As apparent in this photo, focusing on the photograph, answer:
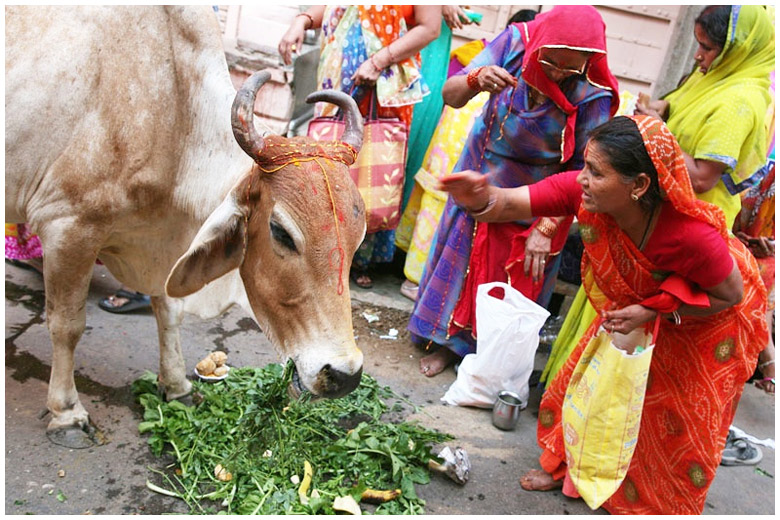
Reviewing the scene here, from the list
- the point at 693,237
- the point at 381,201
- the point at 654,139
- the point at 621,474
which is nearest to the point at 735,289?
the point at 693,237

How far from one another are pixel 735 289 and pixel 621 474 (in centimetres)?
95

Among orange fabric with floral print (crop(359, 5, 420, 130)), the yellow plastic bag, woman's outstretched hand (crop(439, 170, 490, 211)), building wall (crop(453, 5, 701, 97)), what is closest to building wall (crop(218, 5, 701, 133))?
building wall (crop(453, 5, 701, 97))

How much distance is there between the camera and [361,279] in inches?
207

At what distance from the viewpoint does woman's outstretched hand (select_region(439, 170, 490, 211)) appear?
2850 mm

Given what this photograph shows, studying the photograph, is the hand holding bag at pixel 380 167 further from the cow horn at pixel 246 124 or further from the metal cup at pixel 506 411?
the cow horn at pixel 246 124

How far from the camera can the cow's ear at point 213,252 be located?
2.36 metres

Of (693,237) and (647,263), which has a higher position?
(693,237)

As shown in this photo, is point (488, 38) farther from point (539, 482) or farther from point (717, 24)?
point (539, 482)

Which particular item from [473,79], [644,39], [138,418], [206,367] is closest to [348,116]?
[473,79]

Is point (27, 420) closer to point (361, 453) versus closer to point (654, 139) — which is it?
point (361, 453)

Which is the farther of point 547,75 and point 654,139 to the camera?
point 547,75

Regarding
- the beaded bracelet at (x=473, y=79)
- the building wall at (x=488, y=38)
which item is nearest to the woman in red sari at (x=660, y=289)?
the beaded bracelet at (x=473, y=79)

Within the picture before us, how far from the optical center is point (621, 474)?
2.98 meters

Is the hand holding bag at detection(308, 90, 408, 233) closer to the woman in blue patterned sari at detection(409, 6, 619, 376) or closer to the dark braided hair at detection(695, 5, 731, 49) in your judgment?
the woman in blue patterned sari at detection(409, 6, 619, 376)
